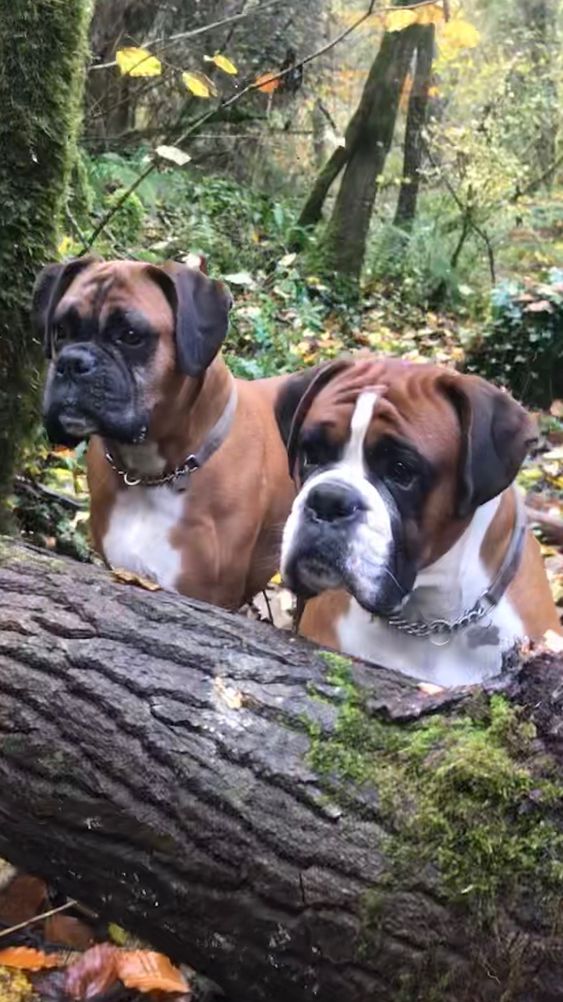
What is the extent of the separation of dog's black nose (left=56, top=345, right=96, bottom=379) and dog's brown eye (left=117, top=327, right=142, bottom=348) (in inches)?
4.8

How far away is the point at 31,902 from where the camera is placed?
259cm

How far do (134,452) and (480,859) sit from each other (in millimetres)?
2200

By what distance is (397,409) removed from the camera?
275cm

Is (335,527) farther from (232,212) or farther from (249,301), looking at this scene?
(232,212)

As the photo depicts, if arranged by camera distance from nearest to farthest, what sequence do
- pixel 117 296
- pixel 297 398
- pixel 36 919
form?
1. pixel 36 919
2. pixel 297 398
3. pixel 117 296

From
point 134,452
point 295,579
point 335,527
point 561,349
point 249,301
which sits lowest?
point 249,301

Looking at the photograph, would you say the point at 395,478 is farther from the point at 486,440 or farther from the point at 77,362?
the point at 77,362

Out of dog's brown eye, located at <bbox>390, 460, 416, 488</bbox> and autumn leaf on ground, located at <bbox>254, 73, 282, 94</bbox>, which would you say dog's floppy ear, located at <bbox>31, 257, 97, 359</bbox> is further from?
autumn leaf on ground, located at <bbox>254, 73, 282, 94</bbox>

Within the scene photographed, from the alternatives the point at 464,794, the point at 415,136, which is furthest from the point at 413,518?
the point at 415,136

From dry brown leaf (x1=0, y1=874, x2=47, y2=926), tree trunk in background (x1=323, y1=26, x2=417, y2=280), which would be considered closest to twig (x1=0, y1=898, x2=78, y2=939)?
dry brown leaf (x1=0, y1=874, x2=47, y2=926)

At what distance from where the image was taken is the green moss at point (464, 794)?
6.15 ft

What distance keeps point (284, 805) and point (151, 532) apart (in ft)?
6.01

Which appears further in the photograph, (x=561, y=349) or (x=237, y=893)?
(x=561, y=349)

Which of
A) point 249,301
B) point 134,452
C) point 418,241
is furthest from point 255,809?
point 418,241
